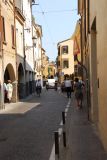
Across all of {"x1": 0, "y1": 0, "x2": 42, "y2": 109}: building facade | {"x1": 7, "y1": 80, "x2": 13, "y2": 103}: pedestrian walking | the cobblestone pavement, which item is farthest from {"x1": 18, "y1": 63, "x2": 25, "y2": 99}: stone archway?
the cobblestone pavement

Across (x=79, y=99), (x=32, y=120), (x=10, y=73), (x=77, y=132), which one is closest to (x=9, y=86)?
(x=10, y=73)

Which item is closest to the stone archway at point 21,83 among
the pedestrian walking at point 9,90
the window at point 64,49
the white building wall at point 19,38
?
the white building wall at point 19,38

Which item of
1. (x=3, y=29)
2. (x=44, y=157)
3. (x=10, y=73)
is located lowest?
(x=44, y=157)

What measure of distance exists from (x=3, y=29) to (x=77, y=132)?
1639 cm

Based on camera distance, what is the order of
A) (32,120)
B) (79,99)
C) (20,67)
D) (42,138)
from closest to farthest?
(42,138) → (32,120) → (79,99) → (20,67)

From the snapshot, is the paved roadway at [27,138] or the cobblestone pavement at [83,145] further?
the paved roadway at [27,138]

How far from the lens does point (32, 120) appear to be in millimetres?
18734

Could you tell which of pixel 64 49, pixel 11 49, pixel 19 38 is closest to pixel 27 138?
pixel 11 49

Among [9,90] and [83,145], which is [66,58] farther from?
[83,145]

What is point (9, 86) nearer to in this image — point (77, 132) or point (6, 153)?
point (77, 132)

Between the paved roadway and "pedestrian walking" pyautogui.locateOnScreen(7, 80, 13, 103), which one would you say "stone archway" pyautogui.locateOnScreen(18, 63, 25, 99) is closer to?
"pedestrian walking" pyautogui.locateOnScreen(7, 80, 13, 103)

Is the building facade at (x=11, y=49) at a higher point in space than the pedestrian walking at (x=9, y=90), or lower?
higher

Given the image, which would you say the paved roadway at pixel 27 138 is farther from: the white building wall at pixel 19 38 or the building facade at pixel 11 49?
the white building wall at pixel 19 38

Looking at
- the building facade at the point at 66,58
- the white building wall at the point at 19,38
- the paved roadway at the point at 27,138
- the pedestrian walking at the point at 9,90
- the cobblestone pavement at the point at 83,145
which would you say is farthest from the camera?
the building facade at the point at 66,58
